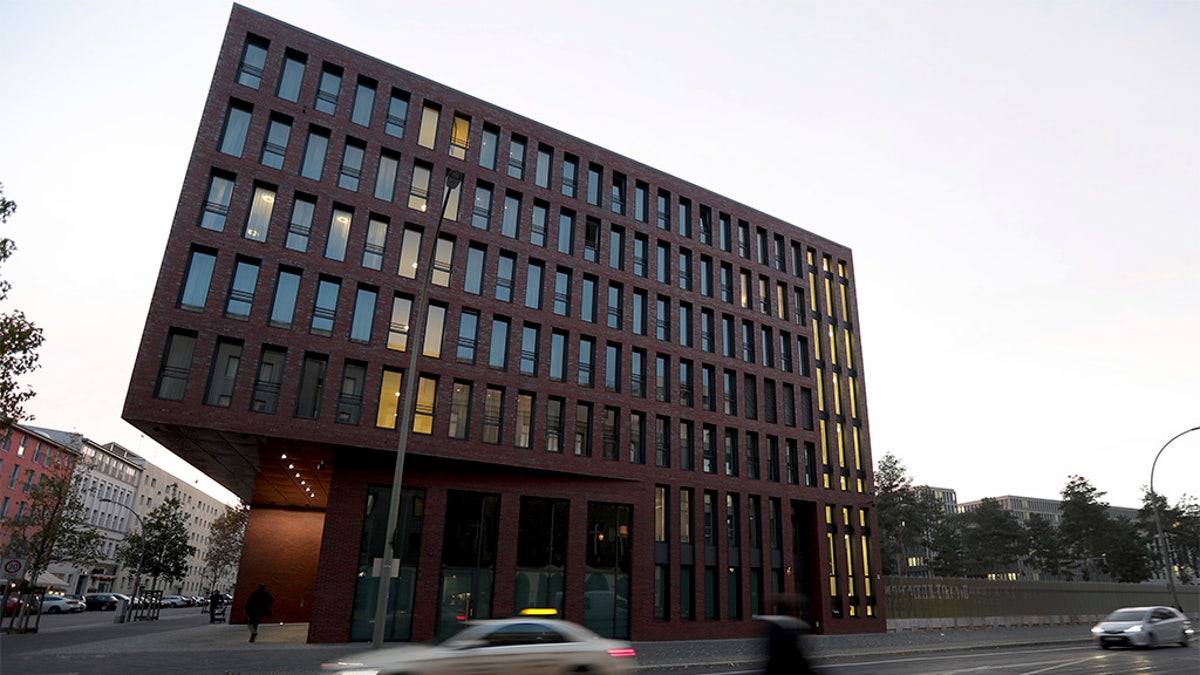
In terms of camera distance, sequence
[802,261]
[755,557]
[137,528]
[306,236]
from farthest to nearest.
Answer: [137,528] < [802,261] < [755,557] < [306,236]

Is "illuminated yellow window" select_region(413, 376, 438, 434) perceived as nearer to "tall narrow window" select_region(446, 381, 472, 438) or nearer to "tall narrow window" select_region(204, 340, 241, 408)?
"tall narrow window" select_region(446, 381, 472, 438)

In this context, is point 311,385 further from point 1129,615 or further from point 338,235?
point 1129,615

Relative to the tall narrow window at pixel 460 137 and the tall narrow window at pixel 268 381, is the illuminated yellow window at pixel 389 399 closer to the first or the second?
the tall narrow window at pixel 268 381

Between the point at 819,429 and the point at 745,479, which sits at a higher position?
the point at 819,429

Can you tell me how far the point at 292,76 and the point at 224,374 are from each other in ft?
42.9

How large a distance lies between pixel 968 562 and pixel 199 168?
8723 cm

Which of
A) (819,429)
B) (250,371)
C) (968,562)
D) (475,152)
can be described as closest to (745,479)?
(819,429)

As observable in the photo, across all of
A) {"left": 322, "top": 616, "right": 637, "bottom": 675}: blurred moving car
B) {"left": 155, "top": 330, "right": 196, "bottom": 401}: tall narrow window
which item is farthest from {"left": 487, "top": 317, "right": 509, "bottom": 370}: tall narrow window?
{"left": 322, "top": 616, "right": 637, "bottom": 675}: blurred moving car

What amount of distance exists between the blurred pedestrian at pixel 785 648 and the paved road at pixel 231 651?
18.5 feet

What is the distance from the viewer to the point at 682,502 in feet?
107

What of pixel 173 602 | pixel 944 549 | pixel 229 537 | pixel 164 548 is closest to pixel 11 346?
pixel 164 548

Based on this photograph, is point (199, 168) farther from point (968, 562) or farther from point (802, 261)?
point (968, 562)

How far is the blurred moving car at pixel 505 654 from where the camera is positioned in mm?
10336

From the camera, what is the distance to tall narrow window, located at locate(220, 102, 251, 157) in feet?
83.8
